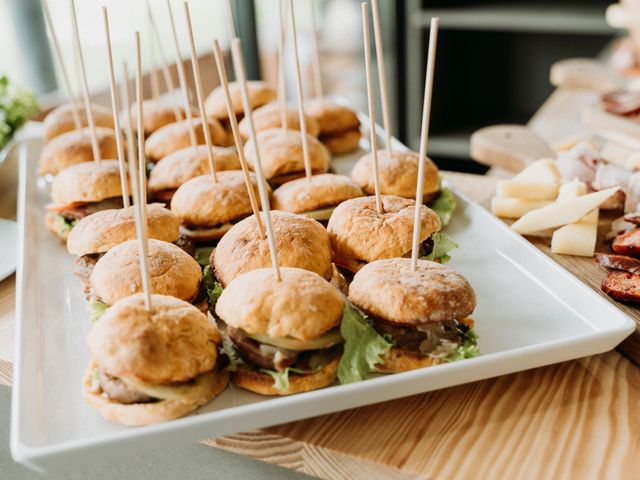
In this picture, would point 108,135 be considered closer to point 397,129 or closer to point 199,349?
point 199,349

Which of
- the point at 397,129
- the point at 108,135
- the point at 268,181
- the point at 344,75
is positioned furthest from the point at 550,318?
the point at 344,75

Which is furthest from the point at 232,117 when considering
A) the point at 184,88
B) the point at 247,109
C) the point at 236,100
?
the point at 236,100

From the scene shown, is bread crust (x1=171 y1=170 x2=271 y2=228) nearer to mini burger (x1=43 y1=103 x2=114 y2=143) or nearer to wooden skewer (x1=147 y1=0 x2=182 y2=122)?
wooden skewer (x1=147 y1=0 x2=182 y2=122)

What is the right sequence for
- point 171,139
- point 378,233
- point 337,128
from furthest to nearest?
1. point 337,128
2. point 171,139
3. point 378,233

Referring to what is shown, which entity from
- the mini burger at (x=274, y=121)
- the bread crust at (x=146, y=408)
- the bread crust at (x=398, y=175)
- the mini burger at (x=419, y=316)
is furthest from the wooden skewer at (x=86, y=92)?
the mini burger at (x=419, y=316)

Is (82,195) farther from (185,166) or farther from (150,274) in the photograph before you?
(150,274)

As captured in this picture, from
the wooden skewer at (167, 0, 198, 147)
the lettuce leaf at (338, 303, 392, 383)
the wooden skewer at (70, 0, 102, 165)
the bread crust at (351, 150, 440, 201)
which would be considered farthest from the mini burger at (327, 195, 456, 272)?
the wooden skewer at (70, 0, 102, 165)

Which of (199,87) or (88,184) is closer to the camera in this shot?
(199,87)
